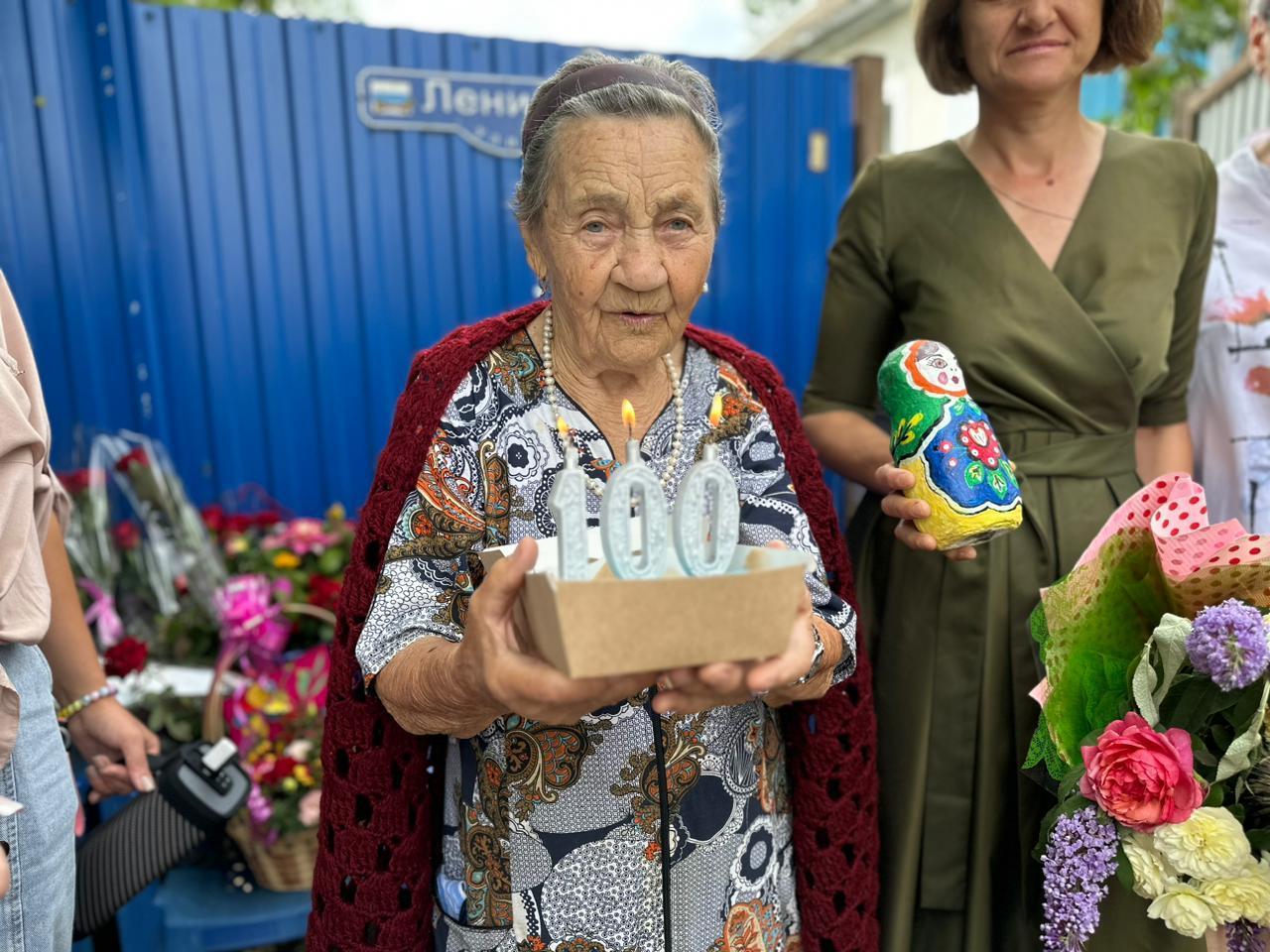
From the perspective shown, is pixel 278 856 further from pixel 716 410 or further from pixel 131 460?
pixel 716 410

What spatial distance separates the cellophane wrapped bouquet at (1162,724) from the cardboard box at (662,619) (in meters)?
0.63

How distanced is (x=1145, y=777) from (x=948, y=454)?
49 cm

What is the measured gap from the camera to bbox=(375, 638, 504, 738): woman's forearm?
1.06 metres

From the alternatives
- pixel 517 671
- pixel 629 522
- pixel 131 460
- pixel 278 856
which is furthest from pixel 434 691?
pixel 131 460

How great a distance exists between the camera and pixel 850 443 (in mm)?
1823

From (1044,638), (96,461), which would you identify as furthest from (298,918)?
(1044,638)

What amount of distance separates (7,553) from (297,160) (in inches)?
105

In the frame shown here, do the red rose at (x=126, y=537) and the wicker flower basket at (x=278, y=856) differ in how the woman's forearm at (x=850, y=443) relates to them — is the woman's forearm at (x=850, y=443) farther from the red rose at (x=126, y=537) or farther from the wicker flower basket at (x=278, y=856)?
the red rose at (x=126, y=537)

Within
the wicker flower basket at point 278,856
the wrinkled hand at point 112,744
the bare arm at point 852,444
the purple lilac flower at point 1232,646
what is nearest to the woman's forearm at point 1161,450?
the bare arm at point 852,444

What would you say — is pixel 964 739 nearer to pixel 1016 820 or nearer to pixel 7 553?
pixel 1016 820

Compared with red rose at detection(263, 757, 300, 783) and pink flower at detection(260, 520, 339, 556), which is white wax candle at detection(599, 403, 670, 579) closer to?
red rose at detection(263, 757, 300, 783)

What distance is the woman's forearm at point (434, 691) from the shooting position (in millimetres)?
1056

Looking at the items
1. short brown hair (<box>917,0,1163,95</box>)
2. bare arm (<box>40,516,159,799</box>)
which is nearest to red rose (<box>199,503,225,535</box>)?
bare arm (<box>40,516,159,799</box>)

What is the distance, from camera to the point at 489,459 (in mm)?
1282
